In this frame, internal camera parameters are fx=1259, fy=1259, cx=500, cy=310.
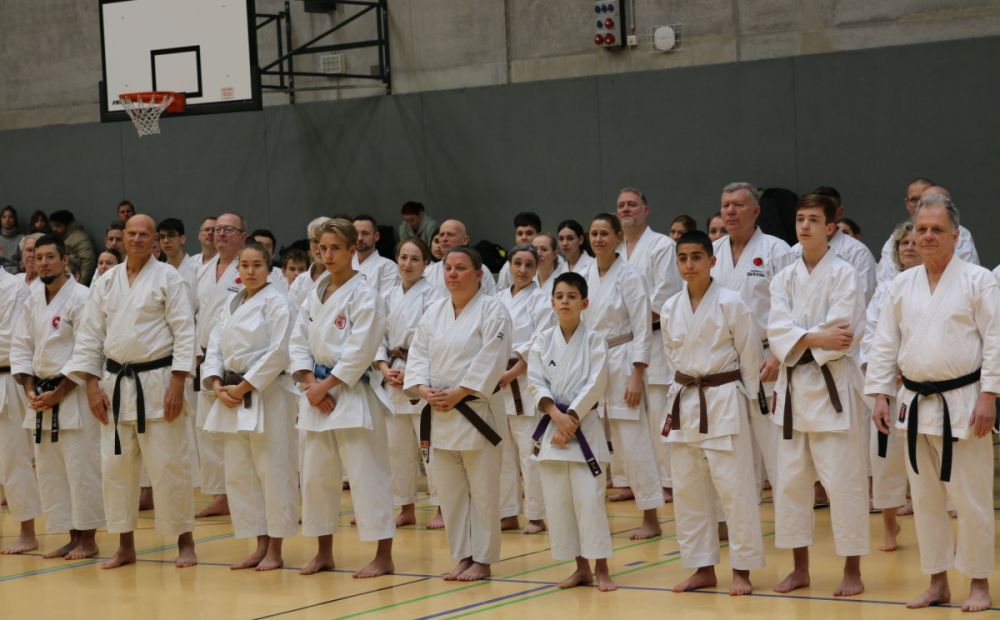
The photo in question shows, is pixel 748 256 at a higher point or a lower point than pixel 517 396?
higher

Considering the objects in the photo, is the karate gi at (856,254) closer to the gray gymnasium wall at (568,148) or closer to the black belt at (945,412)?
the black belt at (945,412)

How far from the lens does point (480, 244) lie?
12.1m

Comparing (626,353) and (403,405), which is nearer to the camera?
(626,353)

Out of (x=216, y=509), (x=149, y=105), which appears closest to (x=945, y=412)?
(x=216, y=509)

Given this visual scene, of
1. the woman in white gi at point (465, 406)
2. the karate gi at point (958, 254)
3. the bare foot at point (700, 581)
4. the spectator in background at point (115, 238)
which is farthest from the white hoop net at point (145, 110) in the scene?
the bare foot at point (700, 581)

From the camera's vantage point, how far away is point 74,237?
14758 millimetres

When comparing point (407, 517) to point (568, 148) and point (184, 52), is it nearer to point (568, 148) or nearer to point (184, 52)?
point (568, 148)

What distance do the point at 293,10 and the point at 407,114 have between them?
6.02ft

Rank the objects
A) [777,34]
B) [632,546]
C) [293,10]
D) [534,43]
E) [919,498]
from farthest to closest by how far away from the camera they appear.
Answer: [293,10]
[534,43]
[777,34]
[632,546]
[919,498]

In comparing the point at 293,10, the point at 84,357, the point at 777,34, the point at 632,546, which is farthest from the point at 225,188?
the point at 632,546

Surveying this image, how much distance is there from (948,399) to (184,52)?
8.94 meters

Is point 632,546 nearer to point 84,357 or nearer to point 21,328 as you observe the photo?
point 84,357

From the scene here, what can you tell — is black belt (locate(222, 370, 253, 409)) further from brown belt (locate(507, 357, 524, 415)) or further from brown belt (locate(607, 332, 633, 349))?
brown belt (locate(607, 332, 633, 349))

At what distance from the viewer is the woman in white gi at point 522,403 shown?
25.2 feet
